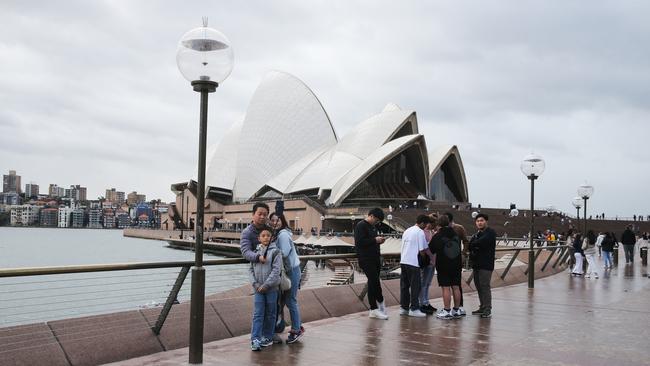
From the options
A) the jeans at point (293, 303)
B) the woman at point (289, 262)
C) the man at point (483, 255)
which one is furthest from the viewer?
the man at point (483, 255)

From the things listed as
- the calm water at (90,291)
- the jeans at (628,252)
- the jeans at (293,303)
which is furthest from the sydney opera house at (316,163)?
the jeans at (293,303)

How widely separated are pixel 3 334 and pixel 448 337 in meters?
4.35

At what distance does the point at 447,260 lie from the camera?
793 centimetres

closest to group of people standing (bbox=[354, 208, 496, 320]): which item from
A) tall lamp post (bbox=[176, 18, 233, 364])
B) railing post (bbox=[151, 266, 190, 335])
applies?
railing post (bbox=[151, 266, 190, 335])

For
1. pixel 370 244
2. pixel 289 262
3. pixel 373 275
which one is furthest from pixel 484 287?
pixel 289 262

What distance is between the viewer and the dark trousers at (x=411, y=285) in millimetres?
7957

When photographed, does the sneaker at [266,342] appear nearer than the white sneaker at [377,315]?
Yes

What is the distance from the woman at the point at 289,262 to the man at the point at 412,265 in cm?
222

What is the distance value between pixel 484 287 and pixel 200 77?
200 inches

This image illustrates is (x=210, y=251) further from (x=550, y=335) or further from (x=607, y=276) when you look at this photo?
(x=550, y=335)

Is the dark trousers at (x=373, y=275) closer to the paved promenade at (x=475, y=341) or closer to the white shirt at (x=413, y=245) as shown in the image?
the paved promenade at (x=475, y=341)

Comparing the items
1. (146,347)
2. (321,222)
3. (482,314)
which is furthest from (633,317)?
(321,222)

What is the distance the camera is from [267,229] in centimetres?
572

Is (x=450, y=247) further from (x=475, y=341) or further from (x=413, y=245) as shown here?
(x=475, y=341)
